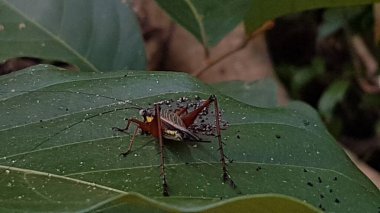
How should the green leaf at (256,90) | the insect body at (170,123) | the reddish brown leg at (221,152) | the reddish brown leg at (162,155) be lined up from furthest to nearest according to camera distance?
the green leaf at (256,90) < the insect body at (170,123) < the reddish brown leg at (221,152) < the reddish brown leg at (162,155)

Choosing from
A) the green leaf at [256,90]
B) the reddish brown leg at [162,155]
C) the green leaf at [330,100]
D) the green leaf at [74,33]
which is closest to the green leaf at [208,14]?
the green leaf at [74,33]

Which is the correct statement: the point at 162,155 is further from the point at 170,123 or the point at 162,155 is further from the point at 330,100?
the point at 330,100

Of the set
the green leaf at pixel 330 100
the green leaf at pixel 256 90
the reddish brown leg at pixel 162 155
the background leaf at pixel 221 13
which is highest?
the background leaf at pixel 221 13

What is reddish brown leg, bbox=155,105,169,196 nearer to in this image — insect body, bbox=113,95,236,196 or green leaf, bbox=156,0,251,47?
insect body, bbox=113,95,236,196

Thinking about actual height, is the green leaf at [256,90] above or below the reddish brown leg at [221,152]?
above

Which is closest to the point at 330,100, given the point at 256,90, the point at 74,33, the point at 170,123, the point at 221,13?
A: the point at 256,90

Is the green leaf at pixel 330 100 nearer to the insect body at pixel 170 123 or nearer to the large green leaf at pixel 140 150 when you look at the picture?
the large green leaf at pixel 140 150

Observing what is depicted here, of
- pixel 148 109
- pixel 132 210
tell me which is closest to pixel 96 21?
pixel 148 109
